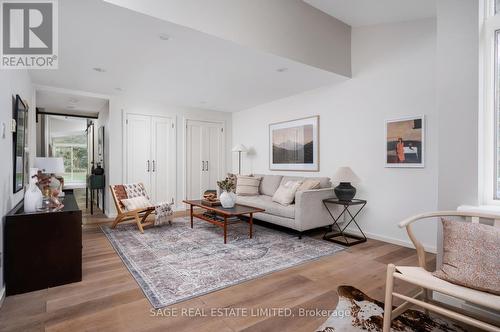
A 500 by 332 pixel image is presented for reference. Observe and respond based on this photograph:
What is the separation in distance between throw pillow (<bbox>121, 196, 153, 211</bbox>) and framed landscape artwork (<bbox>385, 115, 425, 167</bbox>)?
388 centimetres

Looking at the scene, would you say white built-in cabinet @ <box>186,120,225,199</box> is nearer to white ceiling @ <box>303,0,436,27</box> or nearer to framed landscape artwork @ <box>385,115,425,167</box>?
white ceiling @ <box>303,0,436,27</box>

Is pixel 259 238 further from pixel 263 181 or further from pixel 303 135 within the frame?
pixel 303 135

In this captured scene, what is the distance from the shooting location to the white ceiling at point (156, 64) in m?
2.53

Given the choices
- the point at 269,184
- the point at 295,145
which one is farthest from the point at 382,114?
the point at 269,184

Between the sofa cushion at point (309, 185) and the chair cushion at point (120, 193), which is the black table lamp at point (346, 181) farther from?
the chair cushion at point (120, 193)

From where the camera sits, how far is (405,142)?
350 centimetres

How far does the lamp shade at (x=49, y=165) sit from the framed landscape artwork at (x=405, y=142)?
4587 millimetres

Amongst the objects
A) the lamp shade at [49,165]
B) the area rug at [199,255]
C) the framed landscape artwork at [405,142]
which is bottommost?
the area rug at [199,255]

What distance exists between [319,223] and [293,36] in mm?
2658

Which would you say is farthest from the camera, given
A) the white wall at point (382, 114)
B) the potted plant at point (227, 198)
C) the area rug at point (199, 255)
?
the potted plant at point (227, 198)

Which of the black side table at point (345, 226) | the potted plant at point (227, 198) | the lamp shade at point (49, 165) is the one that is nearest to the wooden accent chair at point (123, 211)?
the lamp shade at point (49, 165)

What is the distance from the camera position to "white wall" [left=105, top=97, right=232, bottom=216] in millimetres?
5184

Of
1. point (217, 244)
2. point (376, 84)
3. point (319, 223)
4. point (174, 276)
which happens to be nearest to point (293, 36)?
point (376, 84)
